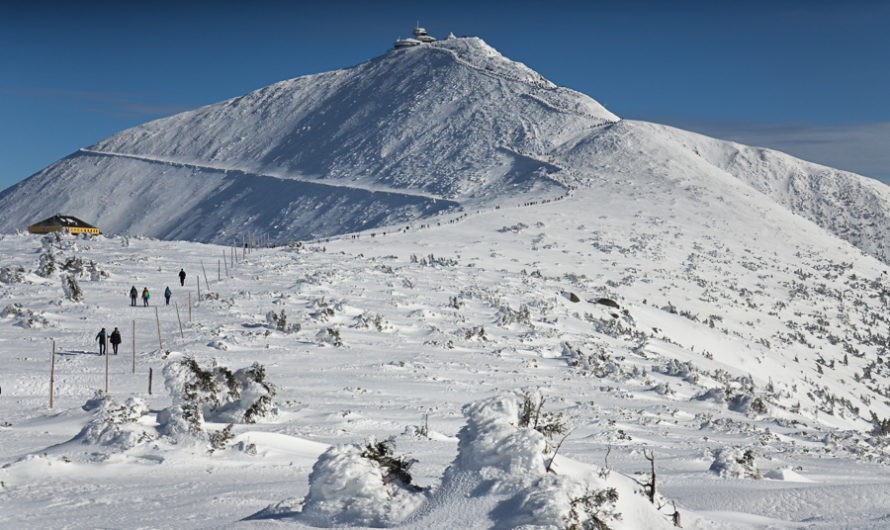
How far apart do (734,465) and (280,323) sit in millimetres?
19320

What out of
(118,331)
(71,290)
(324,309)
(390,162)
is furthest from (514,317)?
(390,162)

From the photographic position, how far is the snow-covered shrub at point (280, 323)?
28875 millimetres

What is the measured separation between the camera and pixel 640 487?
8539mm

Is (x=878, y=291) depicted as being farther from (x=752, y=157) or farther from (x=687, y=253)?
(x=752, y=157)

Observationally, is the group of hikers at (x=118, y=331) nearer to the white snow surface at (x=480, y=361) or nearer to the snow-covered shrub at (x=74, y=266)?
the white snow surface at (x=480, y=361)

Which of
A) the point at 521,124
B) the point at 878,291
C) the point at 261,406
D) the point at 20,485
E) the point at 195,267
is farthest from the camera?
the point at 521,124

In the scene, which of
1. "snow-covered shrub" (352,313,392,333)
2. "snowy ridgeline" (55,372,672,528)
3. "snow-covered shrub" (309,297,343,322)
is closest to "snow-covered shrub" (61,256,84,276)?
"snow-covered shrub" (309,297,343,322)

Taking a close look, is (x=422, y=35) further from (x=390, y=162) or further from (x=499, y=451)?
(x=499, y=451)

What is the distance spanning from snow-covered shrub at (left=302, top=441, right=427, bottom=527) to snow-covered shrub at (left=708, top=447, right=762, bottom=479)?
579 centimetres

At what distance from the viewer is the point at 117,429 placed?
12633 mm

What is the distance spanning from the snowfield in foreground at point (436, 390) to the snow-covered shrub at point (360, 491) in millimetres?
21

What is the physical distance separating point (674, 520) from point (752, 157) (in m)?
161

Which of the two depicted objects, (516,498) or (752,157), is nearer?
(516,498)

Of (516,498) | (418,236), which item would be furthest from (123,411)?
(418,236)
